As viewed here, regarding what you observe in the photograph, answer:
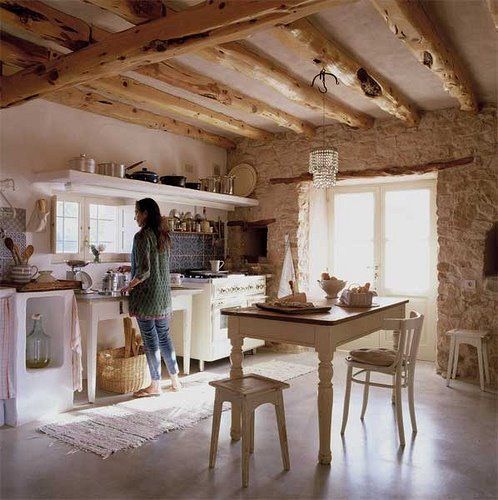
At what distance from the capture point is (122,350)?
4695 millimetres

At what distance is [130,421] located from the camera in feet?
11.8

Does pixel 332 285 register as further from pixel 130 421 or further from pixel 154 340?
pixel 130 421

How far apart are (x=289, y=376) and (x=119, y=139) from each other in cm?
300

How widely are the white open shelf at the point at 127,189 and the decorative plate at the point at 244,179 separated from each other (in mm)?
278

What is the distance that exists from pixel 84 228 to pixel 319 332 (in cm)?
285

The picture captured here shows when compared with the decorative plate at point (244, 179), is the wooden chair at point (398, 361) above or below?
below

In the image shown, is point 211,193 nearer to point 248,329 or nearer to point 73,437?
point 248,329

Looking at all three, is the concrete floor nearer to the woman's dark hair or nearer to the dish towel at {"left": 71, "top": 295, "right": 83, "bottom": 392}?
the dish towel at {"left": 71, "top": 295, "right": 83, "bottom": 392}

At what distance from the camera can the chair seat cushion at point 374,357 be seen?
3311 millimetres

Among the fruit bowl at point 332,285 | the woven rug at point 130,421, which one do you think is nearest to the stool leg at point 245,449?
the woven rug at point 130,421

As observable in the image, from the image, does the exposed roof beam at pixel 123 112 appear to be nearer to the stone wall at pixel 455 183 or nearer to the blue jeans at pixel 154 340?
the stone wall at pixel 455 183

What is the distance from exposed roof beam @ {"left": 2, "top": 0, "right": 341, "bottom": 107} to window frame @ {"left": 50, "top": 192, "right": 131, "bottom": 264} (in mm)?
1057

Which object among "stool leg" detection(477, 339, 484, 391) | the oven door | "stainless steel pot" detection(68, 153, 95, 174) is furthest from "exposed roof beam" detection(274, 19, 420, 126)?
the oven door

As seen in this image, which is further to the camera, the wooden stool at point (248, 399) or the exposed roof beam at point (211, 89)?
the exposed roof beam at point (211, 89)
